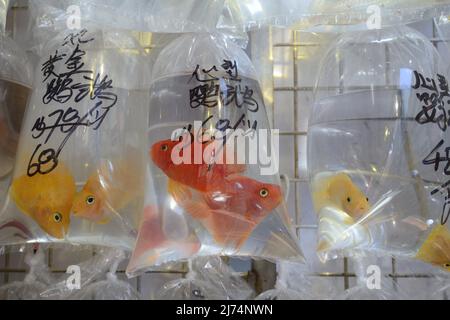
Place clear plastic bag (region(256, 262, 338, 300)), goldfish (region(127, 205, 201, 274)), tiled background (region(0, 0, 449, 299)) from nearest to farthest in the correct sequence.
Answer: goldfish (region(127, 205, 201, 274))
clear plastic bag (region(256, 262, 338, 300))
tiled background (region(0, 0, 449, 299))

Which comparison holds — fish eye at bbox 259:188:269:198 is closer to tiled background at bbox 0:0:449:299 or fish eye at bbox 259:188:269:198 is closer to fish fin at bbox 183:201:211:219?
fish fin at bbox 183:201:211:219

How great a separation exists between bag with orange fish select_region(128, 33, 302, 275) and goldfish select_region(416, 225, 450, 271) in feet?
0.53

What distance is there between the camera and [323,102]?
2.63 ft

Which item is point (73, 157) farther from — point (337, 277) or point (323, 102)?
point (337, 277)

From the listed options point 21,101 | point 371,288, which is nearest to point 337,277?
point 371,288

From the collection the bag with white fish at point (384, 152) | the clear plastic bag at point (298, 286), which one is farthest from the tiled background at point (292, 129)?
the bag with white fish at point (384, 152)

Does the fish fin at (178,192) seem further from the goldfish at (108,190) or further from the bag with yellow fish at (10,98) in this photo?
the bag with yellow fish at (10,98)

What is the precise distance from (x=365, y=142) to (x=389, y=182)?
6cm

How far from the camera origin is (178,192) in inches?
27.1

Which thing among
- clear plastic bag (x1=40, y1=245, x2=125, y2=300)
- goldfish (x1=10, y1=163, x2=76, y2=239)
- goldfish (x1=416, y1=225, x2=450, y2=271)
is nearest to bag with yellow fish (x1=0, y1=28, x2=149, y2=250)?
goldfish (x1=10, y1=163, x2=76, y2=239)

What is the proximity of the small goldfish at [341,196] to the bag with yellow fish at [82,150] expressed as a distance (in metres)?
0.25

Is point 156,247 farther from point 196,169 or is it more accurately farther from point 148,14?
point 148,14

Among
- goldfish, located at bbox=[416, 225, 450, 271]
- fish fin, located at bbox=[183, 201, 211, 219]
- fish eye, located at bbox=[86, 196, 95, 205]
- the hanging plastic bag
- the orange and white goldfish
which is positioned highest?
the orange and white goldfish

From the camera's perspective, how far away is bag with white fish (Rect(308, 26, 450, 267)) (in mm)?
702
